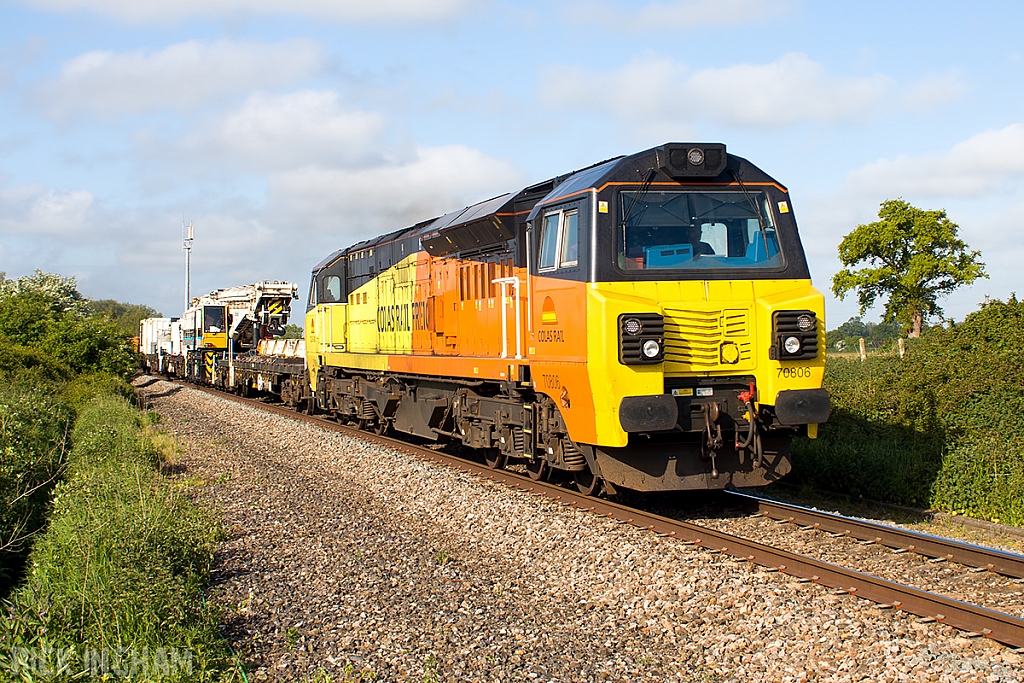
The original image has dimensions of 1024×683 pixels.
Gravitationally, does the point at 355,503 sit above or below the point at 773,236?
below

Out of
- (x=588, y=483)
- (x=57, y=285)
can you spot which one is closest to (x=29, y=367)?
(x=588, y=483)

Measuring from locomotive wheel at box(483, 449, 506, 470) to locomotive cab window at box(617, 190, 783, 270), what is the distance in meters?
4.36

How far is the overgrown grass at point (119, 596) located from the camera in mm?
4598

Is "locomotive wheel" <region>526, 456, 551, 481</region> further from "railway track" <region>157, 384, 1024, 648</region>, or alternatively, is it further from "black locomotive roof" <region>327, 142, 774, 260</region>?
"black locomotive roof" <region>327, 142, 774, 260</region>

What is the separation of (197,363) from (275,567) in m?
29.0

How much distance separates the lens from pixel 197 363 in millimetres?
34094

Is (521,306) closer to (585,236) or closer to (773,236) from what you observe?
(585,236)

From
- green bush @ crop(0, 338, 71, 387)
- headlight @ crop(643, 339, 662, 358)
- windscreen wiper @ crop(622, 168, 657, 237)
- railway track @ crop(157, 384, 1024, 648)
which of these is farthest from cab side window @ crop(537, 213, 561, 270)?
green bush @ crop(0, 338, 71, 387)

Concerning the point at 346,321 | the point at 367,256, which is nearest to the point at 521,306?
the point at 367,256

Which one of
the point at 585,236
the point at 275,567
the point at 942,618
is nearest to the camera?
the point at 942,618

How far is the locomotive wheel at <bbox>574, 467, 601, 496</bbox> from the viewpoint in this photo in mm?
9266

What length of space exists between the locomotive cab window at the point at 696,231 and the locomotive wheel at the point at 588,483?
8.56 feet

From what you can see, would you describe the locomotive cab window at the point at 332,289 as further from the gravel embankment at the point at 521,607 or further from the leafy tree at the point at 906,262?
the leafy tree at the point at 906,262

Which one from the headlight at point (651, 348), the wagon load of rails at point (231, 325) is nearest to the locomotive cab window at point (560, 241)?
the headlight at point (651, 348)
